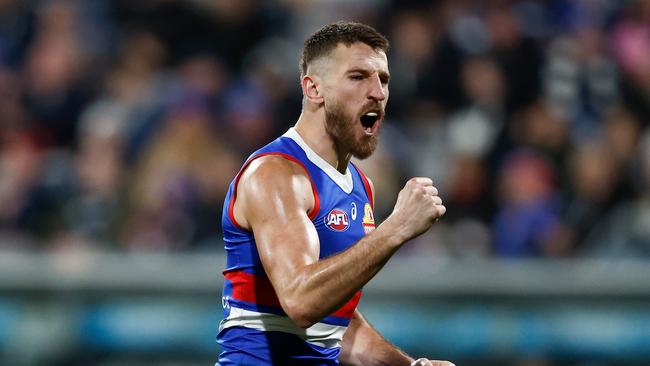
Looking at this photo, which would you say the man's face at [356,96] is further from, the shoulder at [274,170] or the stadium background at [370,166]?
the stadium background at [370,166]

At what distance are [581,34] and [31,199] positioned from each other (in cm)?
500

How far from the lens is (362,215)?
206 inches

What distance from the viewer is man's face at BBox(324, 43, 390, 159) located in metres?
5.08

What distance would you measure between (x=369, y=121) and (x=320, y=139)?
0.23 metres

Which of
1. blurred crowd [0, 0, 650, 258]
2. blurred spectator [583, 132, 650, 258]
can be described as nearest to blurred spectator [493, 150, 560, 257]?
blurred crowd [0, 0, 650, 258]

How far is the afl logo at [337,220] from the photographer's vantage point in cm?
496

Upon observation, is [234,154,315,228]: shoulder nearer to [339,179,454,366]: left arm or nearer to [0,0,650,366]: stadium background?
[339,179,454,366]: left arm

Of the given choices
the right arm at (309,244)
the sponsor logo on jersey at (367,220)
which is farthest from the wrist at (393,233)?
the sponsor logo on jersey at (367,220)

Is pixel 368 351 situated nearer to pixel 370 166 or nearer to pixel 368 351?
pixel 368 351

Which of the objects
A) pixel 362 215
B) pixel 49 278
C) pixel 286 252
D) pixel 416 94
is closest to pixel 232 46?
pixel 416 94

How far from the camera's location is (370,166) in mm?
9484

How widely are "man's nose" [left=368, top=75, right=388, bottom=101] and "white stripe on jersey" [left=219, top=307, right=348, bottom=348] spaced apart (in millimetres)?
1021

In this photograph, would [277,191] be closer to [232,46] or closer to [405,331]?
[405,331]

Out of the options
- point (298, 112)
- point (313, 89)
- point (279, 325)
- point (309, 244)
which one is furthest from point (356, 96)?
point (298, 112)
